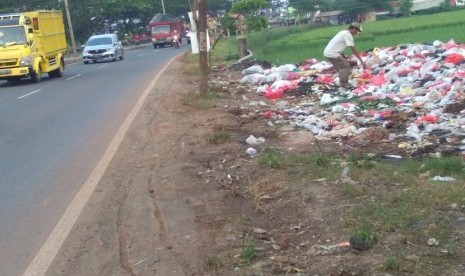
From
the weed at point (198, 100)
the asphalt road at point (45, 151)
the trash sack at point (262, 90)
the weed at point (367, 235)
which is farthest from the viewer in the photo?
the trash sack at point (262, 90)

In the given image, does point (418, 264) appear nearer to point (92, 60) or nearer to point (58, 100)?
point (58, 100)

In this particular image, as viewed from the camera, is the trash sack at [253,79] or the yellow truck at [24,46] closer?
the trash sack at [253,79]

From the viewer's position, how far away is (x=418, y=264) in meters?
4.82

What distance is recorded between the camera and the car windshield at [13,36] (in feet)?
85.4

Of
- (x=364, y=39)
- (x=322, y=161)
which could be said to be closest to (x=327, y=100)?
(x=322, y=161)

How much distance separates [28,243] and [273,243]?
232 centimetres

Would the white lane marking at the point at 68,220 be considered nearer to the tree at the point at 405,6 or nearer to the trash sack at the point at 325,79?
the trash sack at the point at 325,79

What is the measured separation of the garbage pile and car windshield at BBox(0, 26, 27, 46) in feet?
31.9

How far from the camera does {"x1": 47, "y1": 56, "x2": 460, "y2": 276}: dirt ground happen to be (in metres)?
5.39

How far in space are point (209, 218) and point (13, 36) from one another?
21398 mm

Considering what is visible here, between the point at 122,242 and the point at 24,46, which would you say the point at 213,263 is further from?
the point at 24,46

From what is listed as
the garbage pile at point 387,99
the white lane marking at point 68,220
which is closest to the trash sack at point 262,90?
the garbage pile at point 387,99

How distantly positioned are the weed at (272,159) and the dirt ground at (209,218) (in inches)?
4.4

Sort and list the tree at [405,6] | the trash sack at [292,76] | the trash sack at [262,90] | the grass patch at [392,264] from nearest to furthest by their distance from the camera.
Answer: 1. the grass patch at [392,264]
2. the trash sack at [262,90]
3. the trash sack at [292,76]
4. the tree at [405,6]
